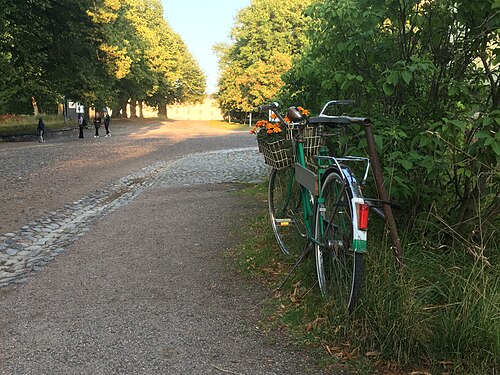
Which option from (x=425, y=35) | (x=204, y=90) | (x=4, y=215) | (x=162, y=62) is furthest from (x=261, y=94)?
(x=425, y=35)

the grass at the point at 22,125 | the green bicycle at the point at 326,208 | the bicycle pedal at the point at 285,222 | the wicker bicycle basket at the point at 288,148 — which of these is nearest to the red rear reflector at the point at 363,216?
the green bicycle at the point at 326,208

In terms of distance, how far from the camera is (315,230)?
3.59m

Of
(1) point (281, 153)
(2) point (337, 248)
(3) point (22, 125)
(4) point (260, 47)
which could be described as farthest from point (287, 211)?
(4) point (260, 47)

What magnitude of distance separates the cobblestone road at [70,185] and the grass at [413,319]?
2.99m

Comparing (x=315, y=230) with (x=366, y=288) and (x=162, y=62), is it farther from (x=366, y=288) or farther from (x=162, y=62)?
(x=162, y=62)

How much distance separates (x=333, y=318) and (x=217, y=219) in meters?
3.93

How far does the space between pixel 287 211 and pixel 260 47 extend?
5386cm

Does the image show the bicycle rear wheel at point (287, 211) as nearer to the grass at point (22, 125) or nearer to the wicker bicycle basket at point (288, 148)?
the wicker bicycle basket at point (288, 148)

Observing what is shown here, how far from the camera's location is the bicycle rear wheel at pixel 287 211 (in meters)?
4.44

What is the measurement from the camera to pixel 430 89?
374cm

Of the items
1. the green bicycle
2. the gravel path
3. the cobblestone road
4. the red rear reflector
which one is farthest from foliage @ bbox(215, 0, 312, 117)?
the red rear reflector

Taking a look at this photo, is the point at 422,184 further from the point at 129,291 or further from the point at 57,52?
the point at 57,52

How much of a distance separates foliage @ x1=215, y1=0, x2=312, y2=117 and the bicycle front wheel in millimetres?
44270

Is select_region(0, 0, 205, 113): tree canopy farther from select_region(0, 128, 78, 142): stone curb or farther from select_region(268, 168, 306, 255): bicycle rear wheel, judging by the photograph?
select_region(268, 168, 306, 255): bicycle rear wheel
